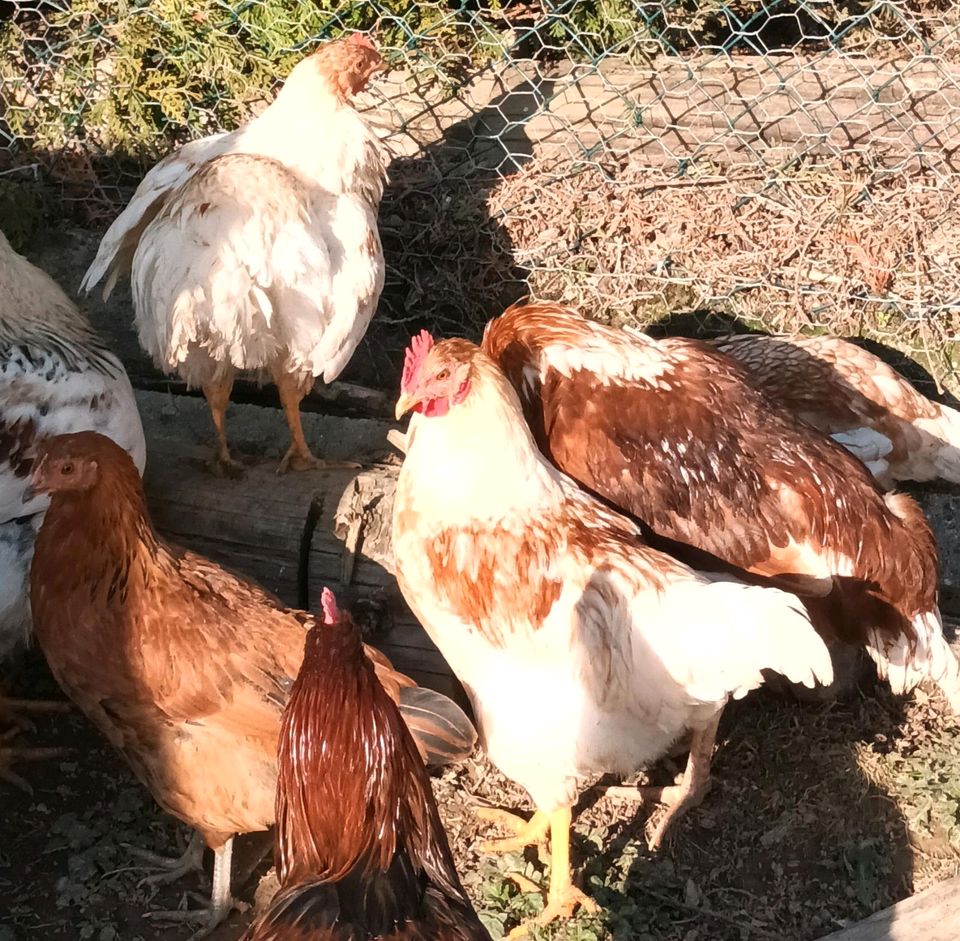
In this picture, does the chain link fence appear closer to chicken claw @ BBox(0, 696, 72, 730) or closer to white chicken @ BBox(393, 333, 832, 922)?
white chicken @ BBox(393, 333, 832, 922)

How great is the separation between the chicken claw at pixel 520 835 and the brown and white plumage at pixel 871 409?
1.58 m

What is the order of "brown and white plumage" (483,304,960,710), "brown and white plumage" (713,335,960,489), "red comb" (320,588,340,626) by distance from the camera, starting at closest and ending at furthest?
1. "red comb" (320,588,340,626)
2. "brown and white plumage" (483,304,960,710)
3. "brown and white plumage" (713,335,960,489)

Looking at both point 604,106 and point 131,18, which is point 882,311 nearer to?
point 604,106

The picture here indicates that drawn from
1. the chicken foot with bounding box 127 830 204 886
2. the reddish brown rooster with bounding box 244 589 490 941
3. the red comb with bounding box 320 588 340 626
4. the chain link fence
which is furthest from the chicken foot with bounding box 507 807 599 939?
the chain link fence

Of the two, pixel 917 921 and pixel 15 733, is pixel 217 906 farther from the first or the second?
pixel 917 921

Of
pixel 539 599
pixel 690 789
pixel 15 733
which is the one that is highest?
pixel 539 599

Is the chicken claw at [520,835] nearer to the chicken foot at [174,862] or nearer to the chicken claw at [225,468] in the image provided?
the chicken foot at [174,862]

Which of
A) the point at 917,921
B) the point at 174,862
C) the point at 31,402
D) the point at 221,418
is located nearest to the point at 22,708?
the point at 174,862

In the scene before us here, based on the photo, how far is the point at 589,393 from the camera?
10.2 ft

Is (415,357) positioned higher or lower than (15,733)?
higher

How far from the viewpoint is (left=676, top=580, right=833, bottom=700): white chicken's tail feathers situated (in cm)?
240

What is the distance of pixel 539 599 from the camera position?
8.73ft

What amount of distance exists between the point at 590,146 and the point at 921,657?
2.47m

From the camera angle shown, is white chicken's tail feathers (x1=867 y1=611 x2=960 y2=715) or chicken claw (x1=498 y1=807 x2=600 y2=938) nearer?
chicken claw (x1=498 y1=807 x2=600 y2=938)
